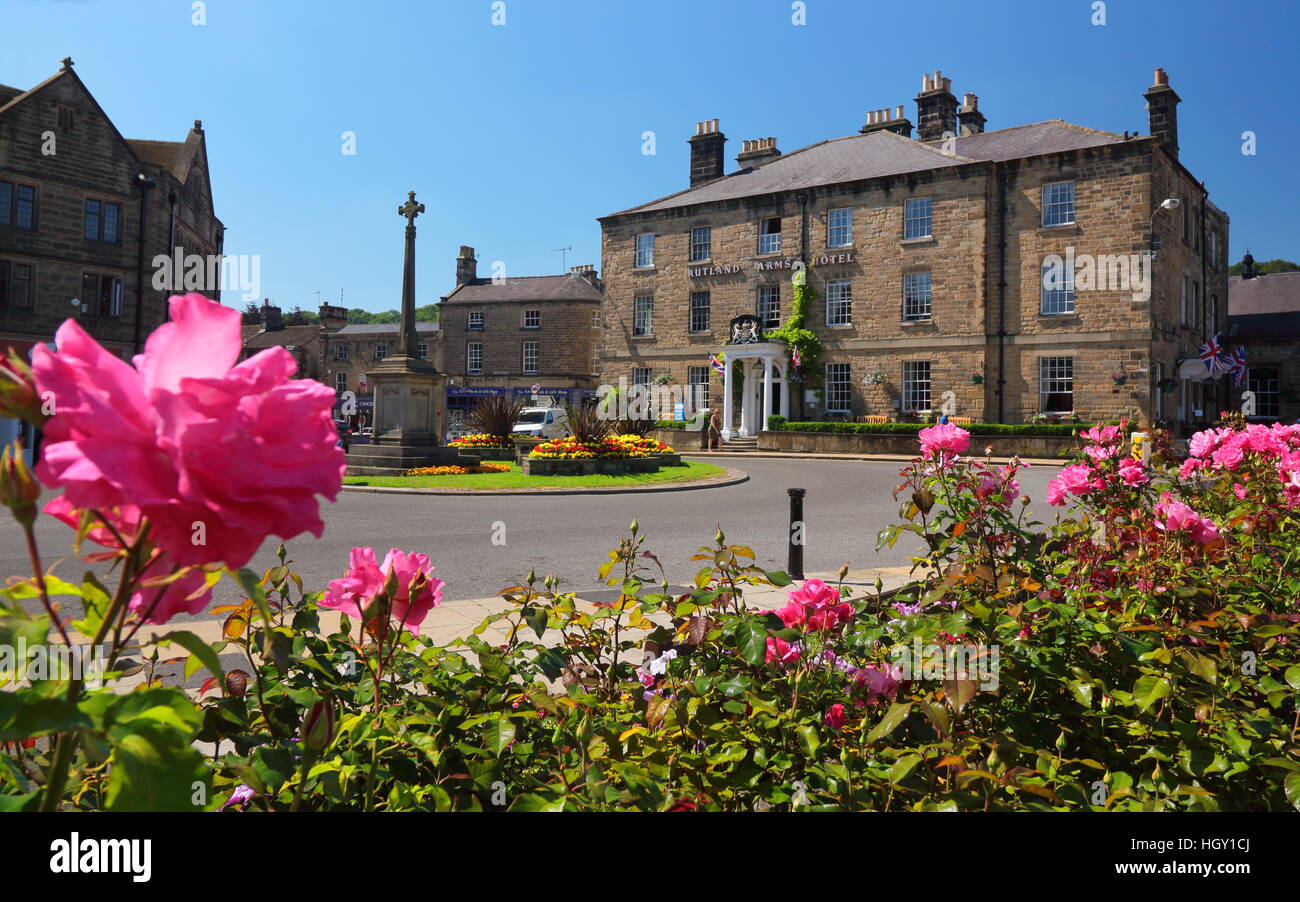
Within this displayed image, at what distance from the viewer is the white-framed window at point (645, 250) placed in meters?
40.0

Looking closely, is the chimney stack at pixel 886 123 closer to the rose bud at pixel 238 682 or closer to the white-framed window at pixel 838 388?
the white-framed window at pixel 838 388

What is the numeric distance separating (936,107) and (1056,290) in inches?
435

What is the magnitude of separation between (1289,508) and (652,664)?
3196 mm

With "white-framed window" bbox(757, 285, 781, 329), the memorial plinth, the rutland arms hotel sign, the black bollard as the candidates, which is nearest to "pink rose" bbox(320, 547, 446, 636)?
the black bollard

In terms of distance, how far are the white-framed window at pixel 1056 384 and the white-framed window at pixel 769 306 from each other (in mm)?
10925

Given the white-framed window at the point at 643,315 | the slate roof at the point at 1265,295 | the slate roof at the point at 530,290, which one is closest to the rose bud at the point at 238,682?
the white-framed window at the point at 643,315

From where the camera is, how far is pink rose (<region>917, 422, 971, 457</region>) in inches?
134

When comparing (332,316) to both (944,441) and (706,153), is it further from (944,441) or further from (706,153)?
(944,441)

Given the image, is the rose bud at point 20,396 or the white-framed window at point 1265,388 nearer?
the rose bud at point 20,396

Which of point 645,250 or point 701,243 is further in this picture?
point 645,250

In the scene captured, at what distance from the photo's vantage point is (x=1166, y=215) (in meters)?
29.7

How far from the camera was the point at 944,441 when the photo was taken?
3.40 meters

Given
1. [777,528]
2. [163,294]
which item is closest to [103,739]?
[777,528]

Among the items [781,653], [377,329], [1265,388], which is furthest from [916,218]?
[377,329]
